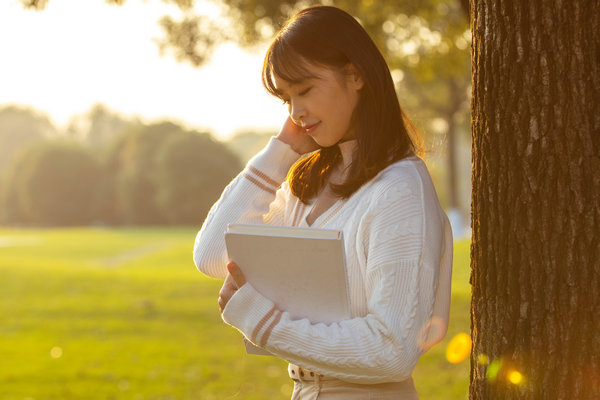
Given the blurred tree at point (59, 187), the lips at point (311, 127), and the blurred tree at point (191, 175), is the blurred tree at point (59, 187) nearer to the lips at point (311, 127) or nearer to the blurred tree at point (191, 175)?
the blurred tree at point (191, 175)

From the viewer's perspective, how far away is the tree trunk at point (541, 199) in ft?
6.62

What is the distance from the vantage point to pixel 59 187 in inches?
2045

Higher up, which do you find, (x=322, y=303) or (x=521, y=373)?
(x=322, y=303)

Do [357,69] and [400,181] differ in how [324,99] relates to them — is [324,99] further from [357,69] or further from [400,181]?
[400,181]

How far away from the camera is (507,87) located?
6.92ft

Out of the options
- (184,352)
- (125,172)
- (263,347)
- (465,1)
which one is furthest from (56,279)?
(125,172)

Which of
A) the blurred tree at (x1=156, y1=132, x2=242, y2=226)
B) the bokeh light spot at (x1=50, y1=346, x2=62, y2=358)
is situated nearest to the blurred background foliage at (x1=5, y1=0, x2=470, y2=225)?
the blurred tree at (x1=156, y1=132, x2=242, y2=226)

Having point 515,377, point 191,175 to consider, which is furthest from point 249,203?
point 191,175

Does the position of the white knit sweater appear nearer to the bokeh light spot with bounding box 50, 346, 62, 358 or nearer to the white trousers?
the white trousers

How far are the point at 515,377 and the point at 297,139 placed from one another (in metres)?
1.11

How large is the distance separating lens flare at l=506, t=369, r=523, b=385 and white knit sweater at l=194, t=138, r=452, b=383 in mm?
220

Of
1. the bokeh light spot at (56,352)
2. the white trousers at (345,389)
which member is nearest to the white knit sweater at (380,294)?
the white trousers at (345,389)

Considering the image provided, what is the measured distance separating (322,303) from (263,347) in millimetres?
204

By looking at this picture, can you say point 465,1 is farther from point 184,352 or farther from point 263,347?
point 184,352
